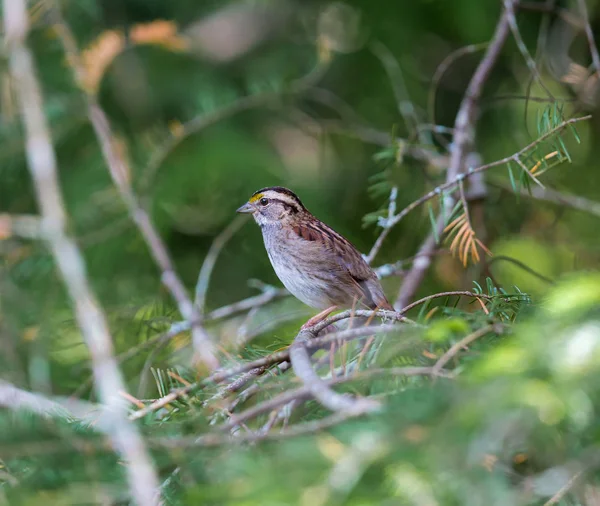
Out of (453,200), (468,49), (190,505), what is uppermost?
(468,49)

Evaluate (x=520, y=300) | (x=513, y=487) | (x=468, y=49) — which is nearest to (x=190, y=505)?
(x=513, y=487)

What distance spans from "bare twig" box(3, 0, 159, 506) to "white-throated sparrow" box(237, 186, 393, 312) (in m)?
A: 2.14

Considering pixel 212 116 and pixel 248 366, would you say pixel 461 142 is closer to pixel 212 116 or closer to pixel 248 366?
pixel 212 116

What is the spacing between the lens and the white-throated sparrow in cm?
416

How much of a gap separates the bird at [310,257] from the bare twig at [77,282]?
2.15 meters

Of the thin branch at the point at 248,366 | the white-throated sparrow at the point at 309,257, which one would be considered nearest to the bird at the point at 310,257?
the white-throated sparrow at the point at 309,257

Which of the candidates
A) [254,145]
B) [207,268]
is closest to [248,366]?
[207,268]

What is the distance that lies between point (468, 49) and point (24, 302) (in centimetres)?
285

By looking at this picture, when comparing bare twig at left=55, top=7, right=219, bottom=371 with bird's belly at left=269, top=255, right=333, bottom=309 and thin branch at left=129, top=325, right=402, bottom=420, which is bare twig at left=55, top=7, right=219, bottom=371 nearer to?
bird's belly at left=269, top=255, right=333, bottom=309

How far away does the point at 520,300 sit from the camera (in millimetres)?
2043

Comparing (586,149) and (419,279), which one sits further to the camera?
(586,149)

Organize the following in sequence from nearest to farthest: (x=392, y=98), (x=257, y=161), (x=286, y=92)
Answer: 1. (x=286, y=92)
2. (x=257, y=161)
3. (x=392, y=98)

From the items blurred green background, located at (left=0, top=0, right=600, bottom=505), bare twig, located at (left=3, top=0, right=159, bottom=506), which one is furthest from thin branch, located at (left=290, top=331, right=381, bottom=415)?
blurred green background, located at (left=0, top=0, right=600, bottom=505)

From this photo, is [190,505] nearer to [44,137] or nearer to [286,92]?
[44,137]
